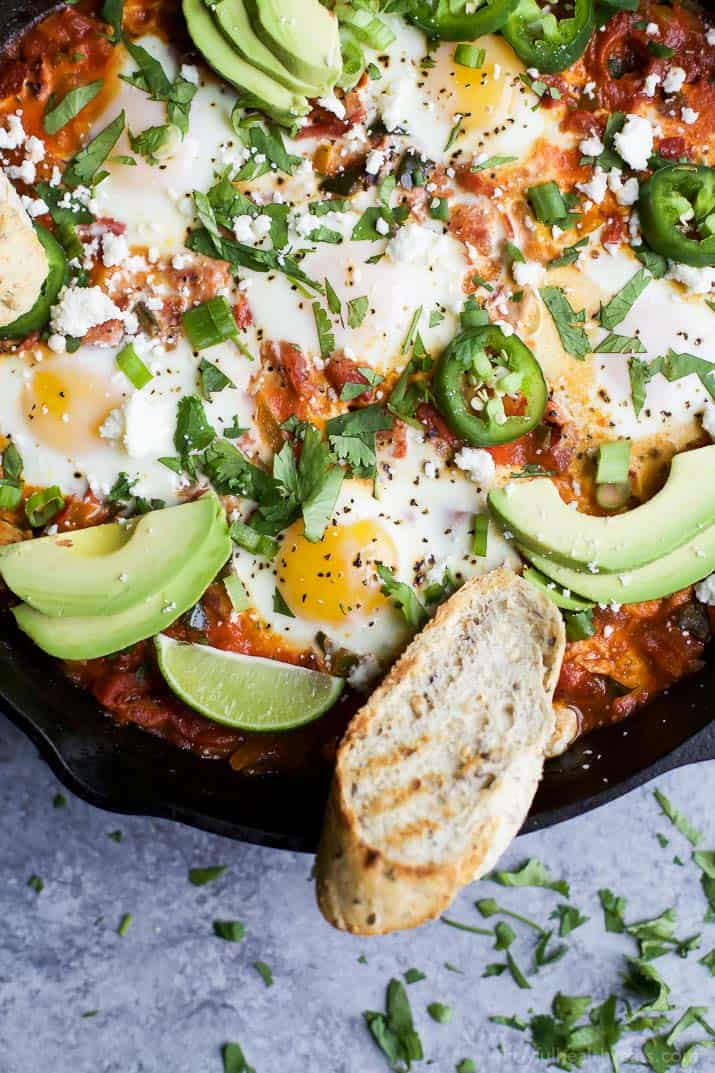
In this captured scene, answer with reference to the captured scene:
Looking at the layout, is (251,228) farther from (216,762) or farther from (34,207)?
(216,762)

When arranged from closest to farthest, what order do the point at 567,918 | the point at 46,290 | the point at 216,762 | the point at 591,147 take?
the point at 46,290
the point at 591,147
the point at 216,762
the point at 567,918

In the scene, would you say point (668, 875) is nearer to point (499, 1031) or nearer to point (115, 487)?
point (499, 1031)

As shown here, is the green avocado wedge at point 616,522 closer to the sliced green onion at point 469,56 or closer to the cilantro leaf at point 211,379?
the cilantro leaf at point 211,379

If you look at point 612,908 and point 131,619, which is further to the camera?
point 612,908

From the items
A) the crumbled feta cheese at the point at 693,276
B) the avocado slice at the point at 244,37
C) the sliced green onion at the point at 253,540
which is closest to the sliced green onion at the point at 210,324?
the sliced green onion at the point at 253,540

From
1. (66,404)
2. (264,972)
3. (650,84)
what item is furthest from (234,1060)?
(650,84)

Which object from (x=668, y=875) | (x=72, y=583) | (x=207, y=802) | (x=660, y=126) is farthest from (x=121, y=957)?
(x=660, y=126)

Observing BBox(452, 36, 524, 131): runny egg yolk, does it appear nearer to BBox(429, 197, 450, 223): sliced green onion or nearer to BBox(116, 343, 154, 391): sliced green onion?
BBox(429, 197, 450, 223): sliced green onion
